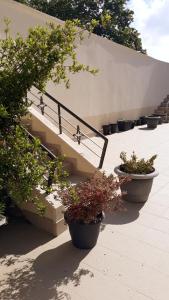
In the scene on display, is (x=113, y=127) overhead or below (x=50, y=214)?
below

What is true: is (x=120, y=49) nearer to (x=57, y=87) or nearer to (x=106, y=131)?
(x=106, y=131)

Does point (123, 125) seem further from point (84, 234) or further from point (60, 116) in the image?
point (84, 234)

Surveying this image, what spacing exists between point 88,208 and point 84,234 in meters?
0.40

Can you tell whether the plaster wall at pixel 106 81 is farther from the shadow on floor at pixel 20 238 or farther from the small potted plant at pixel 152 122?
the shadow on floor at pixel 20 238

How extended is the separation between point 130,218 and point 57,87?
6.09 metres

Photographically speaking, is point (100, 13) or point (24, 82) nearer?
point (24, 82)

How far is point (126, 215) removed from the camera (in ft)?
18.0

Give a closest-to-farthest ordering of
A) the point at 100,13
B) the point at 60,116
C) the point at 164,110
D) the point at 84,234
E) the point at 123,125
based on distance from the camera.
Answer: the point at 84,234, the point at 60,116, the point at 123,125, the point at 164,110, the point at 100,13

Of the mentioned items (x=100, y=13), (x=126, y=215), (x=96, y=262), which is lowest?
(x=126, y=215)

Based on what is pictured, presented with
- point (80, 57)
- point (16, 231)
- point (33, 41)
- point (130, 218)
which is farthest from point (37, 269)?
point (80, 57)

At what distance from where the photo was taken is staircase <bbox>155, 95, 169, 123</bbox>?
712 inches

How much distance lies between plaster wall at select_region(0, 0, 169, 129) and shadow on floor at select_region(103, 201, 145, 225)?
5.34 meters

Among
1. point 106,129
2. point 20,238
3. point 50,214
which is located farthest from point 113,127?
point 20,238

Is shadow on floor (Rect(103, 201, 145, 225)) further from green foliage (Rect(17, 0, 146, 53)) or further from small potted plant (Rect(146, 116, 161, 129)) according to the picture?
green foliage (Rect(17, 0, 146, 53))
